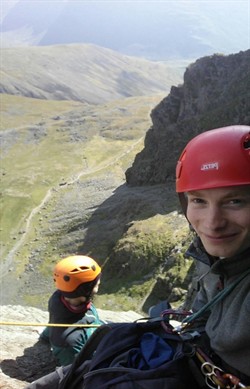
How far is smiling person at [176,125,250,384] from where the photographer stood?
392 centimetres

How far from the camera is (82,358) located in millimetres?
5238

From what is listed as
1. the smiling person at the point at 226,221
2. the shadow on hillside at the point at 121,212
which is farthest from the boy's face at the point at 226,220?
the shadow on hillside at the point at 121,212

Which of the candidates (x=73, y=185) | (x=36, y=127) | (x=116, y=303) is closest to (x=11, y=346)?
(x=116, y=303)

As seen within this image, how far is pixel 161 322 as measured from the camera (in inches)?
196

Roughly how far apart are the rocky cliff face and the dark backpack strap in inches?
2742

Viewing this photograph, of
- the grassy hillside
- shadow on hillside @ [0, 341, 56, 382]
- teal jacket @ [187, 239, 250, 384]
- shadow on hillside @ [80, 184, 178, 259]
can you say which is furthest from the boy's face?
shadow on hillside @ [80, 184, 178, 259]

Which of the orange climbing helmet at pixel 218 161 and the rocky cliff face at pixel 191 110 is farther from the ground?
the orange climbing helmet at pixel 218 161

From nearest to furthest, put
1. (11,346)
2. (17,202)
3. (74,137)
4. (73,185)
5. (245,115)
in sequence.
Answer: (11,346)
(245,115)
(17,202)
(73,185)
(74,137)

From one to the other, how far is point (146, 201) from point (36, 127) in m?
112

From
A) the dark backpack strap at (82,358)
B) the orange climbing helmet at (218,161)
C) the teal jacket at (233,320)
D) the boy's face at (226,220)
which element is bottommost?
the dark backpack strap at (82,358)

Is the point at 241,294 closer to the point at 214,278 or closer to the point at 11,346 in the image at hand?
the point at 214,278

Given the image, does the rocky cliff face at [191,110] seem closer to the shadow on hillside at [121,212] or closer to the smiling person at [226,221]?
the shadow on hillside at [121,212]

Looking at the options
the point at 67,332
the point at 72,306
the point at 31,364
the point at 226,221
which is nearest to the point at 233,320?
the point at 226,221

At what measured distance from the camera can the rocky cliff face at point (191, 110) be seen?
76438 mm
